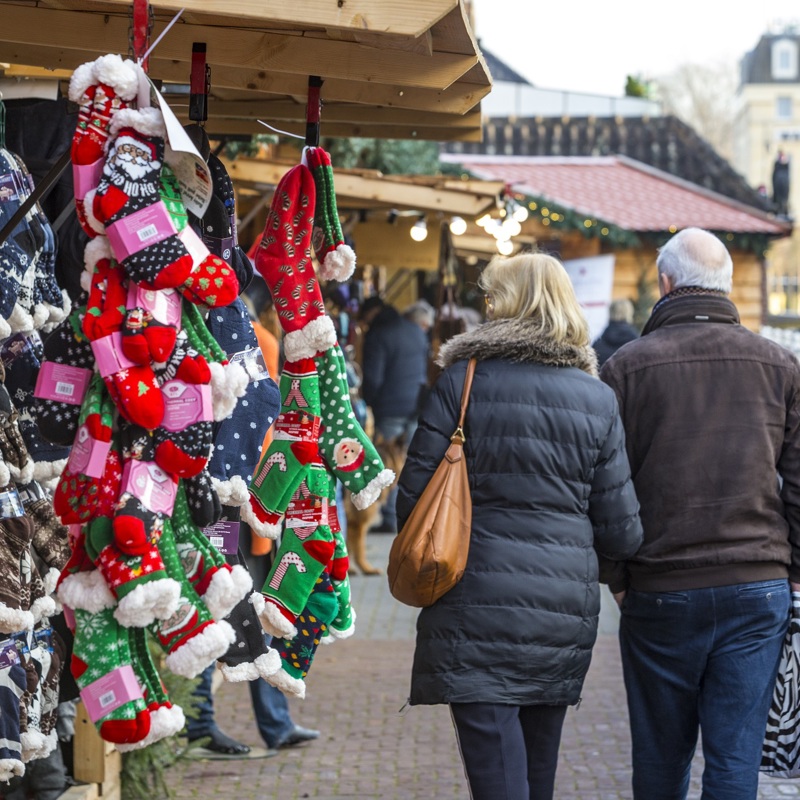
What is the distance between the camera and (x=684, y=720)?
4.10 metres

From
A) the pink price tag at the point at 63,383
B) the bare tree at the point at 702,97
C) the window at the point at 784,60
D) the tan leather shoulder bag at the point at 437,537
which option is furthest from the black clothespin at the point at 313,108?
the window at the point at 784,60

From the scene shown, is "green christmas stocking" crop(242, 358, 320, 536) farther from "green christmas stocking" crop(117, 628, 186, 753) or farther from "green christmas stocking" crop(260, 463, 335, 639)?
"green christmas stocking" crop(117, 628, 186, 753)

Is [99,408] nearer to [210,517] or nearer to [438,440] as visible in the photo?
[210,517]

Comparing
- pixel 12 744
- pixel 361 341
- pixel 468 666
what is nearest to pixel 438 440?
pixel 468 666

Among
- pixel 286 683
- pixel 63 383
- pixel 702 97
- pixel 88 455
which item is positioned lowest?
pixel 286 683

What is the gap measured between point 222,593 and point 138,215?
75 centimetres

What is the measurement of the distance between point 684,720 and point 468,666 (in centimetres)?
83

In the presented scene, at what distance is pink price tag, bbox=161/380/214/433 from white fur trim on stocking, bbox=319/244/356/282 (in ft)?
3.17

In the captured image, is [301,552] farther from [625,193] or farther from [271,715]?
[625,193]

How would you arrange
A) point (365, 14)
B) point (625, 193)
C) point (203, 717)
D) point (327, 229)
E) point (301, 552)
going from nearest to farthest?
point (365, 14) < point (301, 552) < point (327, 229) < point (203, 717) < point (625, 193)

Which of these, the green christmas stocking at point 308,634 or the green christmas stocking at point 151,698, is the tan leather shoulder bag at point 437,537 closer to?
the green christmas stocking at point 308,634

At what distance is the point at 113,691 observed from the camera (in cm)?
260

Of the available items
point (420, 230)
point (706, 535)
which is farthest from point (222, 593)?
point (420, 230)

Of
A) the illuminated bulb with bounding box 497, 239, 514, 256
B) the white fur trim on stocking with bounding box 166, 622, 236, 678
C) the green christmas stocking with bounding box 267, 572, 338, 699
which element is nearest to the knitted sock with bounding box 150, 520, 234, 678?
the white fur trim on stocking with bounding box 166, 622, 236, 678
